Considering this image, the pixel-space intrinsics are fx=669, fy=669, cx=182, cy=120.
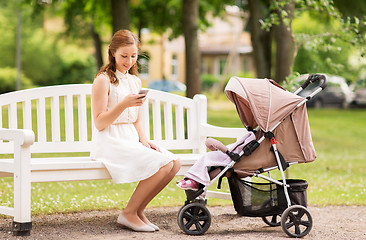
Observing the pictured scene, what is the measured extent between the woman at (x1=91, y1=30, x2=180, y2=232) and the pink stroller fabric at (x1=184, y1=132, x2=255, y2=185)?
0.20 metres

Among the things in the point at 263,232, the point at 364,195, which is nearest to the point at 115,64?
the point at 263,232

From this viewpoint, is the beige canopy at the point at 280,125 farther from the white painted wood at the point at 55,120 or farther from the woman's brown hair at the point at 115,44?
the white painted wood at the point at 55,120

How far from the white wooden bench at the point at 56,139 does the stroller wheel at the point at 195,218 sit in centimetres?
57

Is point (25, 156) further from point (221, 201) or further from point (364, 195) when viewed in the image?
point (364, 195)

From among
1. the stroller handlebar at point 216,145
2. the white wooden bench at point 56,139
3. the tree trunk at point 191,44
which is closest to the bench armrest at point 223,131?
the white wooden bench at point 56,139

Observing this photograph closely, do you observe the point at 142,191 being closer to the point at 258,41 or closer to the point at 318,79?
the point at 318,79

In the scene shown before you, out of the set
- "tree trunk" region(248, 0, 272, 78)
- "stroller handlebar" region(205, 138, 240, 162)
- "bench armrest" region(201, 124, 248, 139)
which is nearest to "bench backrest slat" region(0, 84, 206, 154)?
"bench armrest" region(201, 124, 248, 139)

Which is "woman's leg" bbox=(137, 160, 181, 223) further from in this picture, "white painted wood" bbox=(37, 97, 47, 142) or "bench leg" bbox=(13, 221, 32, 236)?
"white painted wood" bbox=(37, 97, 47, 142)

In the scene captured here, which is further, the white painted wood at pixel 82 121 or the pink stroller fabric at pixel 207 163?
the white painted wood at pixel 82 121

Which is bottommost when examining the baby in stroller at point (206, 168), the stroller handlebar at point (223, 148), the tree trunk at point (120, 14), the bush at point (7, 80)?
the bush at point (7, 80)

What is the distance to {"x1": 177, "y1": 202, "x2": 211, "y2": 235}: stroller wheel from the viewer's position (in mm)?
5164

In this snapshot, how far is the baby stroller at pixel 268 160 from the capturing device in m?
5.20

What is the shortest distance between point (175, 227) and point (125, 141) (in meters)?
0.86

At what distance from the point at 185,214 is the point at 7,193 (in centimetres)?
289
